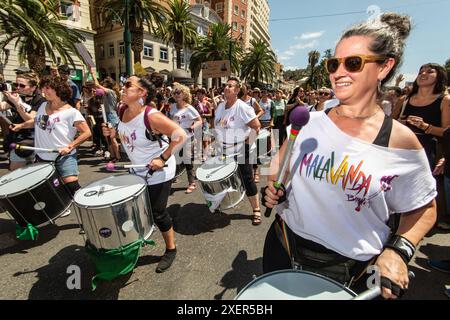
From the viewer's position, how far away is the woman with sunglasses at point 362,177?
1215mm

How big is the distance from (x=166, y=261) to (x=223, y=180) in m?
1.27

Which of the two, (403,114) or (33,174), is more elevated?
(403,114)

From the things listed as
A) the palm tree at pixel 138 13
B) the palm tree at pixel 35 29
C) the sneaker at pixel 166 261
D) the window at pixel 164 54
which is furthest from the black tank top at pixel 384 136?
the window at pixel 164 54

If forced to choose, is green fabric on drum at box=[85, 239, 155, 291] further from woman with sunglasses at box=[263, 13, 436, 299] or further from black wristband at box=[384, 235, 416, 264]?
black wristband at box=[384, 235, 416, 264]

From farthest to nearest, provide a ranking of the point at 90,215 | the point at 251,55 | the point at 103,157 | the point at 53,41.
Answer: the point at 251,55 → the point at 53,41 → the point at 103,157 → the point at 90,215

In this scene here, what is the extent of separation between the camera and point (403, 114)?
12.3 ft

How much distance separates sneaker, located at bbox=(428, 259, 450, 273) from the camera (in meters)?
3.03

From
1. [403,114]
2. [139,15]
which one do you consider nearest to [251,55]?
[139,15]

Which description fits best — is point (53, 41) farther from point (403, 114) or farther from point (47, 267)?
point (403, 114)

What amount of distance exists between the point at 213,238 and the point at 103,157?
5944 millimetres

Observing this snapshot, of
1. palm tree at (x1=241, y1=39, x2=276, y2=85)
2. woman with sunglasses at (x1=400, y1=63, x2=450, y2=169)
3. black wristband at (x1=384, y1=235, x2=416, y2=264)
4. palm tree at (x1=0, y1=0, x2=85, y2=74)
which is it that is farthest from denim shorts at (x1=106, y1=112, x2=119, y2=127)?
palm tree at (x1=241, y1=39, x2=276, y2=85)

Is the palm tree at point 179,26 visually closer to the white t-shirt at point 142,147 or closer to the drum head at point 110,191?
the white t-shirt at point 142,147

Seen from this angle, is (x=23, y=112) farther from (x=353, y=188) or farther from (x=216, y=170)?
(x=353, y=188)

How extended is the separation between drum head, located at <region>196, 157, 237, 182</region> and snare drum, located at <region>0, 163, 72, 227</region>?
5.89 feet
